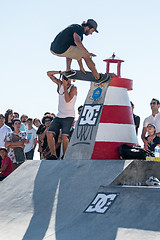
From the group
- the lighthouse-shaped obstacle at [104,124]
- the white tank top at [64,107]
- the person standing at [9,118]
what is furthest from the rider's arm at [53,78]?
the person standing at [9,118]

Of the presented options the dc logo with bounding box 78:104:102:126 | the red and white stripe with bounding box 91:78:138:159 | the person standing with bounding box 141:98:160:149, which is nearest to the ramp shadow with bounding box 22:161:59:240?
the red and white stripe with bounding box 91:78:138:159

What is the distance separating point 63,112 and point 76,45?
1317 mm

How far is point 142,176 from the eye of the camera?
A: 555 centimetres

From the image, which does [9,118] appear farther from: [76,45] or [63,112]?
[76,45]

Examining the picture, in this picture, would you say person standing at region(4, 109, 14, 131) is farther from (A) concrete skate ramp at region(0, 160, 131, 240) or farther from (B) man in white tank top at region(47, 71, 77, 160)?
(A) concrete skate ramp at region(0, 160, 131, 240)

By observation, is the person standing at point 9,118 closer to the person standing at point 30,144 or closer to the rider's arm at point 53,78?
the person standing at point 30,144

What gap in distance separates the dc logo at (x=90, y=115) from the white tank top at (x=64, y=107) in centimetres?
98

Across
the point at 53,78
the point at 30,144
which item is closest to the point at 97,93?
the point at 53,78

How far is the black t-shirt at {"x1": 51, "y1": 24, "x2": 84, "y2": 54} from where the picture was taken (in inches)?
271

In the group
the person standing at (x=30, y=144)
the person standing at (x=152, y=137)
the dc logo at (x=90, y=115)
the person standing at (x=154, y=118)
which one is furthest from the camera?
the person standing at (x=30, y=144)

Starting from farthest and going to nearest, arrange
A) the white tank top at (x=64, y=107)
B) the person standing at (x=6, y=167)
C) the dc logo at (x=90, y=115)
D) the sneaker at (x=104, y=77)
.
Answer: the person standing at (x=6, y=167), the white tank top at (x=64, y=107), the sneaker at (x=104, y=77), the dc logo at (x=90, y=115)

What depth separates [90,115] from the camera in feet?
21.4

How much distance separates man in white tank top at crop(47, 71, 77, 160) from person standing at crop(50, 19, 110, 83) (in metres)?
0.62

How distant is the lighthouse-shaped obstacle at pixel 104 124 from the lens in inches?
245
